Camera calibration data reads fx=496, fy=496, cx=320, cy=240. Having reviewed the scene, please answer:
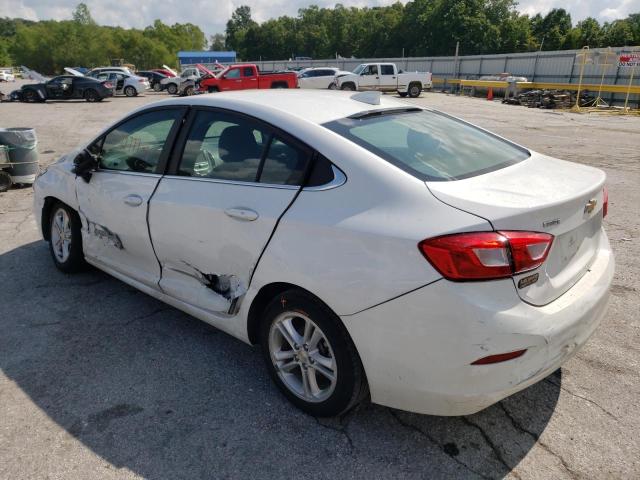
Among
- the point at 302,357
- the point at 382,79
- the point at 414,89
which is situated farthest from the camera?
the point at 414,89

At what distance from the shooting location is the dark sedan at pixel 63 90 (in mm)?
26094

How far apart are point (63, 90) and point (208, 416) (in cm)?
2840

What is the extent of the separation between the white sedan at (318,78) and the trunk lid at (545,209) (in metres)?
29.3

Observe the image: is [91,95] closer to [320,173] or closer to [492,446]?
[320,173]

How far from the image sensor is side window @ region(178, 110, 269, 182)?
111 inches

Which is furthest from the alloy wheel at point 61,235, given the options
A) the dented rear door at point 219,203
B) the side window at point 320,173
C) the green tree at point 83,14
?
the green tree at point 83,14

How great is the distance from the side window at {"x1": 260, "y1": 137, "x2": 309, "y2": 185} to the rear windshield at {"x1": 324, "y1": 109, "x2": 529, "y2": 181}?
0.82 feet

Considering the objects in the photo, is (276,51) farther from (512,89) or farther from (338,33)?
(512,89)

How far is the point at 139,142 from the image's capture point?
3.60 m

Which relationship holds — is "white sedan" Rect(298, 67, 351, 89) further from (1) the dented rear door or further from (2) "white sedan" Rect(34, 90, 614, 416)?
(1) the dented rear door

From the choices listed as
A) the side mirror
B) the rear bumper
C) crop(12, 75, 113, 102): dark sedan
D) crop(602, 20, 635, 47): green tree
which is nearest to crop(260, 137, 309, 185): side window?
the rear bumper

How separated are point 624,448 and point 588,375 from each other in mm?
621

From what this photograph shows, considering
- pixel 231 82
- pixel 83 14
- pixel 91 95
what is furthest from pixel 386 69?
pixel 83 14

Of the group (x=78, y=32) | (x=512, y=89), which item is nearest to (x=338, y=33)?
(x=78, y=32)
